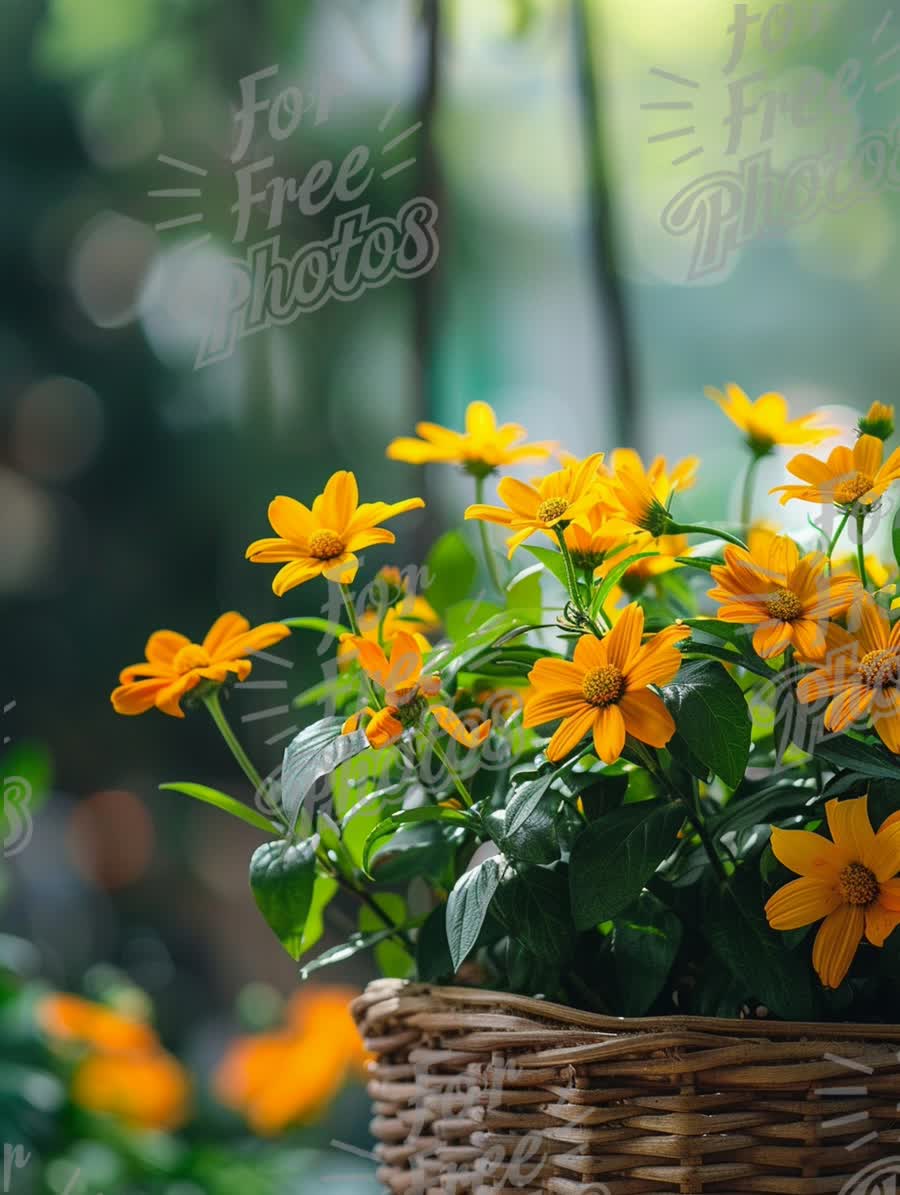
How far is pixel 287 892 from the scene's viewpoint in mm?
371

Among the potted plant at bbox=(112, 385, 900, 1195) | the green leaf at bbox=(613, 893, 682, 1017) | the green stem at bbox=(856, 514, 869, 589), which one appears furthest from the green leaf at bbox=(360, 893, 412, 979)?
the green stem at bbox=(856, 514, 869, 589)

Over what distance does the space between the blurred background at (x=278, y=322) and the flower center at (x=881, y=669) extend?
1.24ft

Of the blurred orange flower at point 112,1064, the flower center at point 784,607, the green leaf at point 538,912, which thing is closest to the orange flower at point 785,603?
the flower center at point 784,607

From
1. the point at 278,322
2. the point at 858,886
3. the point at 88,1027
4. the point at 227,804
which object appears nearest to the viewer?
the point at 858,886

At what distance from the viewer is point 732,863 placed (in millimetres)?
383

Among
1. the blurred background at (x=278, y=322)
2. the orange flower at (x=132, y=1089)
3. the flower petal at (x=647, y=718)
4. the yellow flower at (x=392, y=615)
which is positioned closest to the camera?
the flower petal at (x=647, y=718)

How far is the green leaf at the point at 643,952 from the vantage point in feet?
1.13

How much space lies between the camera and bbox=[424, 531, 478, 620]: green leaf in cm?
50

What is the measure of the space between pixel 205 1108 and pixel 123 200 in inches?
57.3

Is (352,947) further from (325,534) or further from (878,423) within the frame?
(878,423)

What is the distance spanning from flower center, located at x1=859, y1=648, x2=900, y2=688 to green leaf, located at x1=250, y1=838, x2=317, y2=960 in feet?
0.63

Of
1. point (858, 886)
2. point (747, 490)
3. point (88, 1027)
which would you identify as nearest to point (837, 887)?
point (858, 886)

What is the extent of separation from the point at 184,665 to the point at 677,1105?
0.22m

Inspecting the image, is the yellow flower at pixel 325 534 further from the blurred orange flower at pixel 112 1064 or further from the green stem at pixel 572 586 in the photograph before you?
the blurred orange flower at pixel 112 1064
